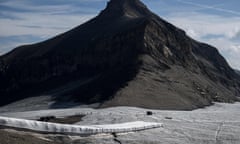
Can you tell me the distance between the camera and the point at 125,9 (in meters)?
157

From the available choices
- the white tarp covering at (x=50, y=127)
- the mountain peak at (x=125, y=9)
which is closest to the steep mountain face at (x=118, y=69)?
the mountain peak at (x=125, y=9)

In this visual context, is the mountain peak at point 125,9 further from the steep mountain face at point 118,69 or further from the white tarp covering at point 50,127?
the white tarp covering at point 50,127

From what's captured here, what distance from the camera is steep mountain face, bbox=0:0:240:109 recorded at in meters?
92.6

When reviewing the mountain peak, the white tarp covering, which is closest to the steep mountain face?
the mountain peak

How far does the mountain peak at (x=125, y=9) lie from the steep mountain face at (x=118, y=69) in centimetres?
42

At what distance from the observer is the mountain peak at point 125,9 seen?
154 metres

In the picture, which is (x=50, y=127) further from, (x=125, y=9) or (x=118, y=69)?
(x=125, y=9)

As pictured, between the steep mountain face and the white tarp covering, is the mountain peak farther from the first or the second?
the white tarp covering

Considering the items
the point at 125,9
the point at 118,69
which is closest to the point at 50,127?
the point at 118,69

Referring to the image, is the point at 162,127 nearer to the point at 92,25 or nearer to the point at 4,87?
the point at 4,87

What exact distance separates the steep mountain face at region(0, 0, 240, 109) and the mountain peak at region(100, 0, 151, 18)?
0.42 m

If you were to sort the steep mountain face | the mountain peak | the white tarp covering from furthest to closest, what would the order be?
the mountain peak, the steep mountain face, the white tarp covering

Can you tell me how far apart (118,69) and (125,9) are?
2094 inches

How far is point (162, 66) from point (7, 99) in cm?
3999
